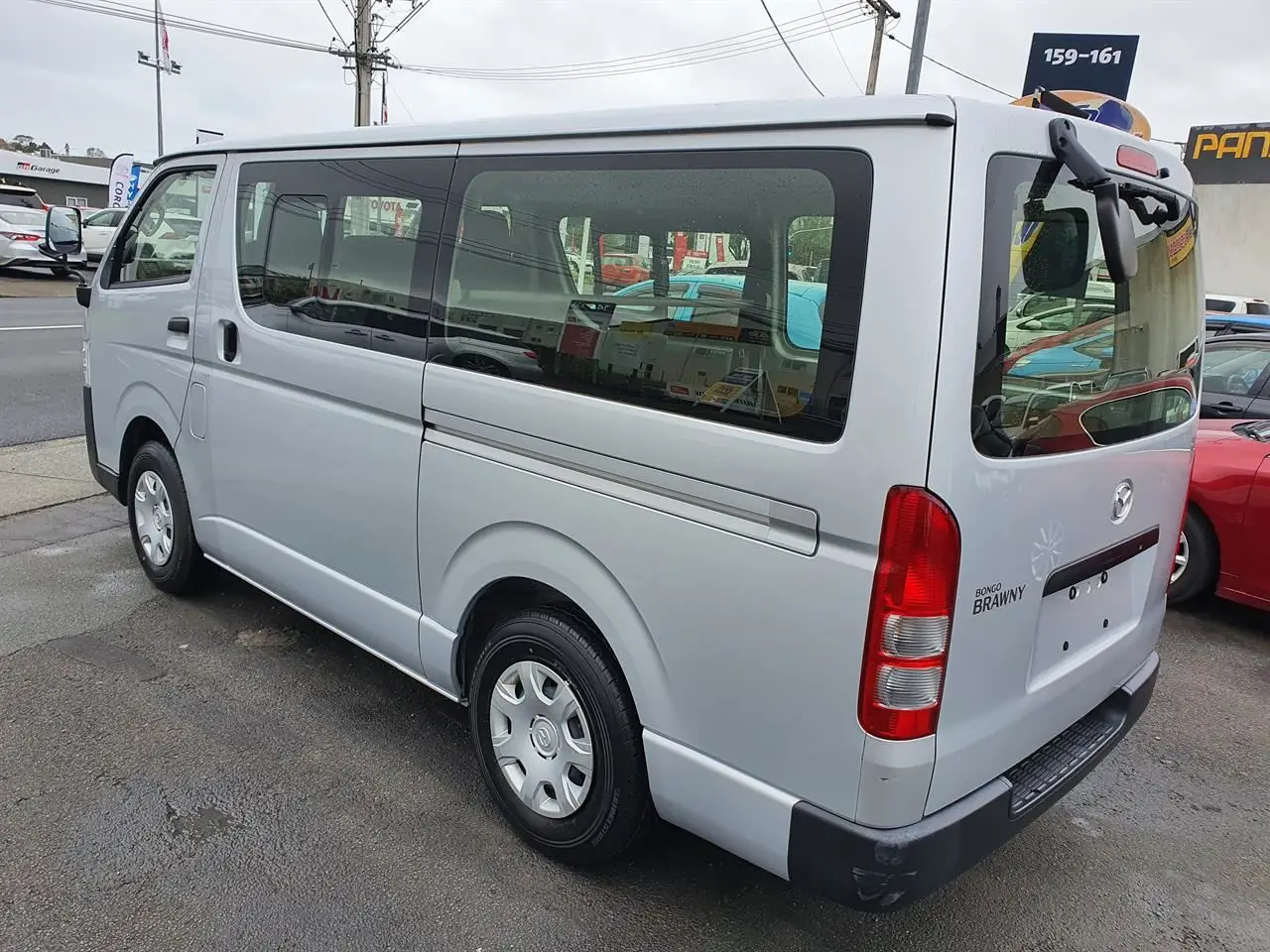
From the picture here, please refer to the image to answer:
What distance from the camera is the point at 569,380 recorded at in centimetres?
244

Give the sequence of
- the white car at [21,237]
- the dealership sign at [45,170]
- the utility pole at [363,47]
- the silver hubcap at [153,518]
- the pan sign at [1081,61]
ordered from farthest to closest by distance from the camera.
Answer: the dealership sign at [45,170], the utility pole at [363,47], the white car at [21,237], the pan sign at [1081,61], the silver hubcap at [153,518]

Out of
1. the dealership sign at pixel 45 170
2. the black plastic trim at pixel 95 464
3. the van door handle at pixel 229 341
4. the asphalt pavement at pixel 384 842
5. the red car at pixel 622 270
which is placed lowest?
the asphalt pavement at pixel 384 842

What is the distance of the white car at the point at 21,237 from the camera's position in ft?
67.4

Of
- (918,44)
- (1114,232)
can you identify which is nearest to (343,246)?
(1114,232)

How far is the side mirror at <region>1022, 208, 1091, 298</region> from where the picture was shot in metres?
1.96

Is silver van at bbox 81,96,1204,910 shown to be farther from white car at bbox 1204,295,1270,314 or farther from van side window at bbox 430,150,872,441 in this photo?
white car at bbox 1204,295,1270,314

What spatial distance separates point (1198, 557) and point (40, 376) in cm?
1052

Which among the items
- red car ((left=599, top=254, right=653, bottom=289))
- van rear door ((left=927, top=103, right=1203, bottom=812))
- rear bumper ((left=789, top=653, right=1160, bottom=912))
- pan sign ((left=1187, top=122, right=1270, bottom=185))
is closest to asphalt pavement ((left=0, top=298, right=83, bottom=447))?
red car ((left=599, top=254, right=653, bottom=289))

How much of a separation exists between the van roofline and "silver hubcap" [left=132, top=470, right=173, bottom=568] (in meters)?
1.89

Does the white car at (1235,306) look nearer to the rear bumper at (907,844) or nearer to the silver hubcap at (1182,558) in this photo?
the silver hubcap at (1182,558)

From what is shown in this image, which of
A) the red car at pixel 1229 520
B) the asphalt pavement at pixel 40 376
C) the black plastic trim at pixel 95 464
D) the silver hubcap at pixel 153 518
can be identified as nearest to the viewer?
the silver hubcap at pixel 153 518

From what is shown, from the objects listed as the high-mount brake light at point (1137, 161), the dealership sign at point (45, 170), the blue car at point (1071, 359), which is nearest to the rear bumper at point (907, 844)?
the blue car at point (1071, 359)

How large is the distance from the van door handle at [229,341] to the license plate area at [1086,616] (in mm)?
3026

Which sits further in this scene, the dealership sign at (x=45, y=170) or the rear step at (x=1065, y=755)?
the dealership sign at (x=45, y=170)
